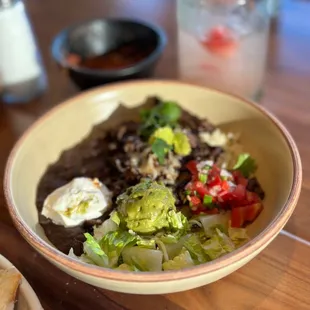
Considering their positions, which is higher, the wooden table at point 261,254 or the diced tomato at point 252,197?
the diced tomato at point 252,197

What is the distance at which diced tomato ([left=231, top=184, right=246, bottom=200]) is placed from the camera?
105 cm

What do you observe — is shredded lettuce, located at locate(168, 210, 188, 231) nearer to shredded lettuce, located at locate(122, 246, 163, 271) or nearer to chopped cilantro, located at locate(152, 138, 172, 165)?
shredded lettuce, located at locate(122, 246, 163, 271)

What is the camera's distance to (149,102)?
133 centimetres

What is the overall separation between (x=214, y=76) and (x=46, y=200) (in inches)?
21.7

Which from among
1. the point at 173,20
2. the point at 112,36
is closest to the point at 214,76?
the point at 112,36

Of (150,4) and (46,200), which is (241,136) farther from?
(150,4)

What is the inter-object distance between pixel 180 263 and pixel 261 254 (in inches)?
7.6

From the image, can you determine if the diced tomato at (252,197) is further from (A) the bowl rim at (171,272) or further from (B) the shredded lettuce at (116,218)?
(B) the shredded lettuce at (116,218)

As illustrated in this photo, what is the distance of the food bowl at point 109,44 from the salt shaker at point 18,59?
8cm

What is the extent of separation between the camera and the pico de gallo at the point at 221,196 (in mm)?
1037

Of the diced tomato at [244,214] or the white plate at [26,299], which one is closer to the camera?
the white plate at [26,299]

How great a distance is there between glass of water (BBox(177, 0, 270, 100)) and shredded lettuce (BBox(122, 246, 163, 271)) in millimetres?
596

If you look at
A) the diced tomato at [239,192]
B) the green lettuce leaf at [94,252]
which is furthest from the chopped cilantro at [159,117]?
the green lettuce leaf at [94,252]

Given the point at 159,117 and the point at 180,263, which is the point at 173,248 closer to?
the point at 180,263
